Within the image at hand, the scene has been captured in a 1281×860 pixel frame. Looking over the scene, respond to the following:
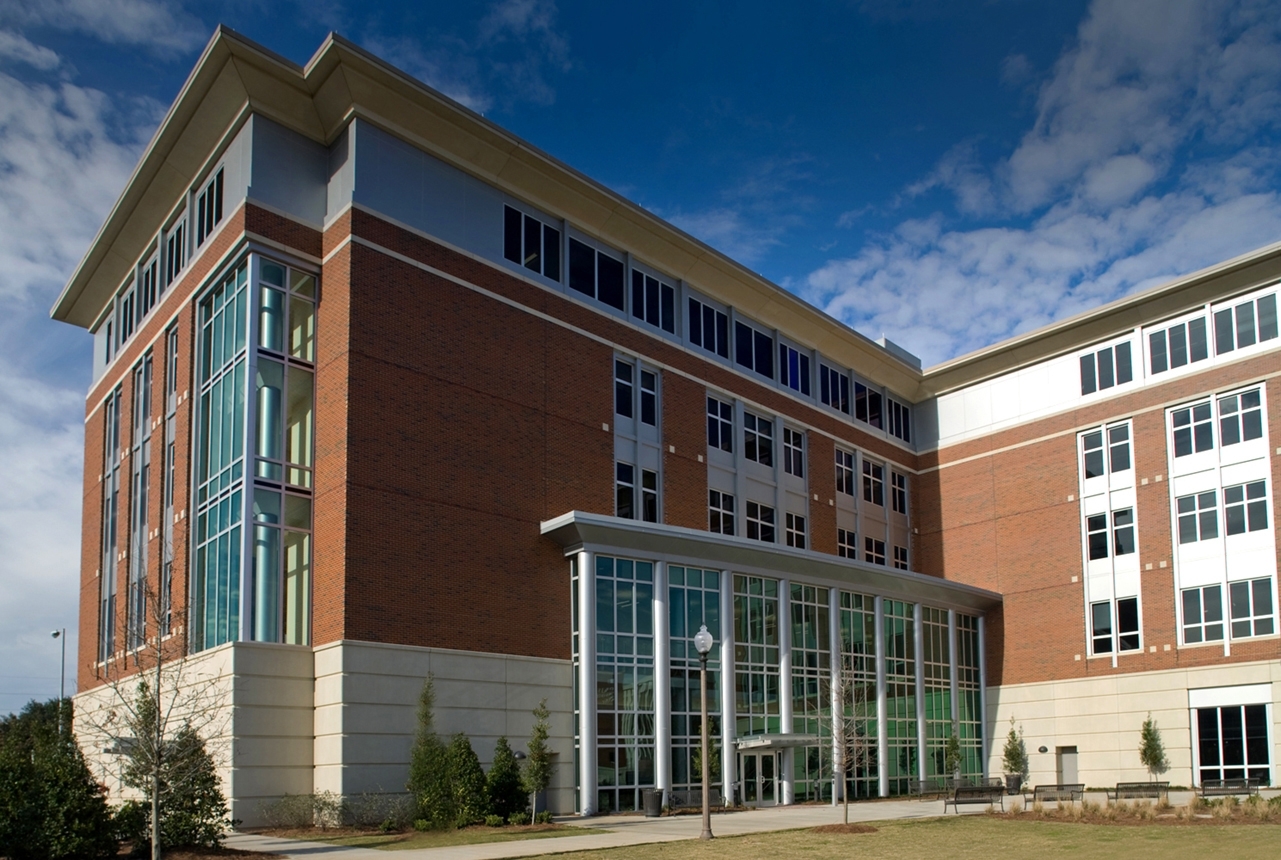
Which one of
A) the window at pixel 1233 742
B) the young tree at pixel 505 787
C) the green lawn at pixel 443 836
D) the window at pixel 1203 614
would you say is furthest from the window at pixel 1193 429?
the young tree at pixel 505 787

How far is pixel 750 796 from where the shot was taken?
3709 cm

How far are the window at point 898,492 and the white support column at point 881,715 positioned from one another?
9.96 meters

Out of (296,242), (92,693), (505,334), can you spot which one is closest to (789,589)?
(505,334)

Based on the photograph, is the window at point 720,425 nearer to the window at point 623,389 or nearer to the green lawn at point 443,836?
the window at point 623,389

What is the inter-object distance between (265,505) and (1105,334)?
34.6 m

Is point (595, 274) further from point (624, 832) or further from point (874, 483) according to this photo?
point (874, 483)

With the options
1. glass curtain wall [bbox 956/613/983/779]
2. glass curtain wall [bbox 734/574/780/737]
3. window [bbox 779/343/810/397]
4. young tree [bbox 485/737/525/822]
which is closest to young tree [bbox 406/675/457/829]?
young tree [bbox 485/737/525/822]

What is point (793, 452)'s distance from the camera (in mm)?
47875

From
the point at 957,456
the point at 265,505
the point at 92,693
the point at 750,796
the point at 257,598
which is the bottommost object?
the point at 750,796

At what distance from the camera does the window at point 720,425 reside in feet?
142

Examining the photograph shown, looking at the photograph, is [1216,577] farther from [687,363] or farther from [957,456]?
[687,363]

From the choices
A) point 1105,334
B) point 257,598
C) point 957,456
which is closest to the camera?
point 257,598

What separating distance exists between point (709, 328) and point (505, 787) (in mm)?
20935

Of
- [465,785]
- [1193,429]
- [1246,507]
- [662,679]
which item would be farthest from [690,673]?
[1193,429]
